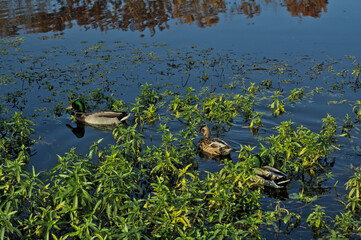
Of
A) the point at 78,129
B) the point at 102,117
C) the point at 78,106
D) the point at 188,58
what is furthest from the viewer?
the point at 188,58

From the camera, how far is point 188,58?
20766mm

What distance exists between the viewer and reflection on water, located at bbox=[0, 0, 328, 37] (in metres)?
26.8

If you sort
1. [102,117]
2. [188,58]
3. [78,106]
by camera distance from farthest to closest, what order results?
[188,58], [78,106], [102,117]

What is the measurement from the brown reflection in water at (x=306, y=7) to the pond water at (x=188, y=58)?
68mm

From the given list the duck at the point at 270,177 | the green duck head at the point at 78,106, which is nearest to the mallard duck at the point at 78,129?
the green duck head at the point at 78,106

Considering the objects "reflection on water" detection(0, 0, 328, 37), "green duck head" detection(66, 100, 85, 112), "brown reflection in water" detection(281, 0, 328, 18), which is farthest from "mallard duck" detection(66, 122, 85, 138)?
"brown reflection in water" detection(281, 0, 328, 18)

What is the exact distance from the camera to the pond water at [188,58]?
14164 mm

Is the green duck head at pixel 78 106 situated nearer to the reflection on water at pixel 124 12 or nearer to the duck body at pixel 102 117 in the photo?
the duck body at pixel 102 117

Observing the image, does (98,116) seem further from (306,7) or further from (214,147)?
(306,7)

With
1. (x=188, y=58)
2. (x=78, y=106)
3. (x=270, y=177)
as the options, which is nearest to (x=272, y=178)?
(x=270, y=177)

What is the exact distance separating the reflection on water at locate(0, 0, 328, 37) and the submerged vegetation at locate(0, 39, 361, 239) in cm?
365

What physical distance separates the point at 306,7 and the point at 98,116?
59.9 ft

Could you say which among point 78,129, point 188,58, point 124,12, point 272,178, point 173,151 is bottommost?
point 272,178

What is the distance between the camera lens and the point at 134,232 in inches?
332
